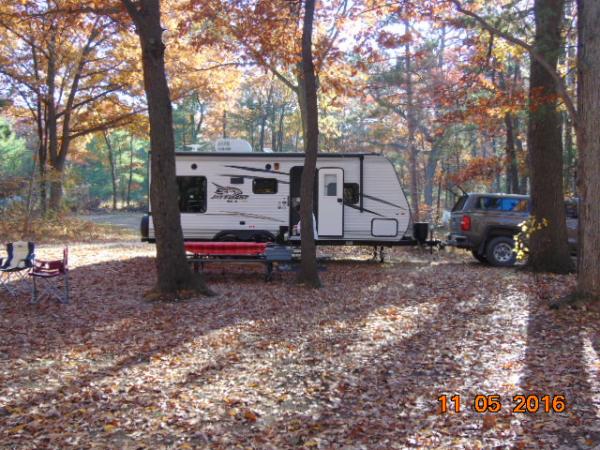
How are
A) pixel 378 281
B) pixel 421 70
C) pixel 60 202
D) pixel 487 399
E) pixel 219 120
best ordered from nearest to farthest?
1. pixel 487 399
2. pixel 378 281
3. pixel 60 202
4. pixel 421 70
5. pixel 219 120

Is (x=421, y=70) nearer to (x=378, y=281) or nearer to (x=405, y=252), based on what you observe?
(x=405, y=252)

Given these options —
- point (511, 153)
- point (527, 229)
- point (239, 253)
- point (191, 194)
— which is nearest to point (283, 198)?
point (191, 194)

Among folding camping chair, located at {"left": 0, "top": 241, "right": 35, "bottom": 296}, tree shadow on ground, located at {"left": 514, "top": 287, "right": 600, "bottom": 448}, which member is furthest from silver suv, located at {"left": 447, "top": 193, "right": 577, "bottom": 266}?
folding camping chair, located at {"left": 0, "top": 241, "right": 35, "bottom": 296}

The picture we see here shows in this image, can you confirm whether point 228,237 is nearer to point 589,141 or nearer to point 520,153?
point 589,141

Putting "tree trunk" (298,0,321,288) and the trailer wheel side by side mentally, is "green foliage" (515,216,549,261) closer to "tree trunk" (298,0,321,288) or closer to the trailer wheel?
"tree trunk" (298,0,321,288)

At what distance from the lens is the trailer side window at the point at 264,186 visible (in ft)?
45.0

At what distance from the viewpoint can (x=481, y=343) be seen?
21.0ft

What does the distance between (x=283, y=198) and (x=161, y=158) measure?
16.7 feet

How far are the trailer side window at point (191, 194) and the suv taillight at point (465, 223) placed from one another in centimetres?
634

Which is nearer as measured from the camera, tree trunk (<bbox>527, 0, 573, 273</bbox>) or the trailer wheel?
tree trunk (<bbox>527, 0, 573, 273</bbox>)

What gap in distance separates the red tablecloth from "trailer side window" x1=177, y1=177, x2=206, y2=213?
2641mm

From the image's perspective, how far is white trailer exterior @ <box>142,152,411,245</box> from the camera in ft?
44.8

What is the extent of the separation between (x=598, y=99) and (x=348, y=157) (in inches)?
278

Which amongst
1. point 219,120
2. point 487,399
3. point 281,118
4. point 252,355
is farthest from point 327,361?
point 219,120
